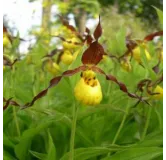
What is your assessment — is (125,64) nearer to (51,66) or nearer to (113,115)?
(113,115)

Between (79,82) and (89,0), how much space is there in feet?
9.59

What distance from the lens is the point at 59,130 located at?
1.14m

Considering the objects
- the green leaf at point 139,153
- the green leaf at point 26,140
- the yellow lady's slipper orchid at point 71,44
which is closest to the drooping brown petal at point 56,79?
the green leaf at point 26,140

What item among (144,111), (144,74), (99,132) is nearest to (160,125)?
(144,111)

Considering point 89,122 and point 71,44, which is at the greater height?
point 71,44

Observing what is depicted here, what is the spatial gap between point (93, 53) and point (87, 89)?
91 millimetres

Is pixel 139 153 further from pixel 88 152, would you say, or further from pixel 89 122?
pixel 89 122

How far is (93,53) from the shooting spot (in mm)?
855

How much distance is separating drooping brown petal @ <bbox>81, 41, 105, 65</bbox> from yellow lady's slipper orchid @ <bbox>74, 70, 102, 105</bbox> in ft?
0.09

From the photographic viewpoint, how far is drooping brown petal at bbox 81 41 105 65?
84 cm

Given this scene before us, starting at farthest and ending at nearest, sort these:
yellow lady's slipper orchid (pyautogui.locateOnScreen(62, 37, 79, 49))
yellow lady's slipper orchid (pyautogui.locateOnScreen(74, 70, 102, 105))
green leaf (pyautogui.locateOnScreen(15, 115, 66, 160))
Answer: yellow lady's slipper orchid (pyautogui.locateOnScreen(62, 37, 79, 49)) < green leaf (pyautogui.locateOnScreen(15, 115, 66, 160)) < yellow lady's slipper orchid (pyautogui.locateOnScreen(74, 70, 102, 105))

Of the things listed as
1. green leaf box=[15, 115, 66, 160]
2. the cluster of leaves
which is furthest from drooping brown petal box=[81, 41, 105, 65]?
green leaf box=[15, 115, 66, 160]

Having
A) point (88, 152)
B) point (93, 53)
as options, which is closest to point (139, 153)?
point (88, 152)

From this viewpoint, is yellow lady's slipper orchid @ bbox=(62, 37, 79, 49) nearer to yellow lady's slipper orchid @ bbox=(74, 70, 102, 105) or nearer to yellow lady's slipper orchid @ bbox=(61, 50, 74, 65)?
yellow lady's slipper orchid @ bbox=(61, 50, 74, 65)
